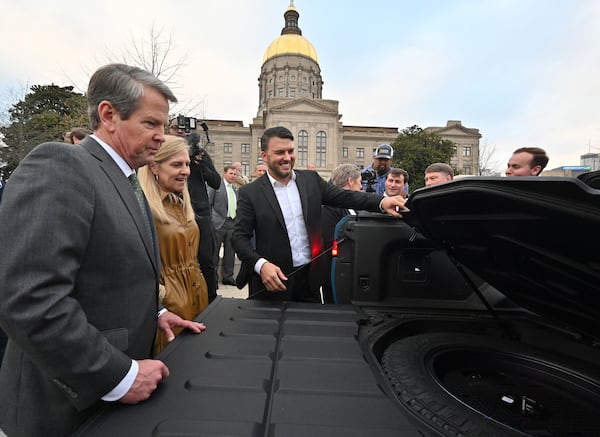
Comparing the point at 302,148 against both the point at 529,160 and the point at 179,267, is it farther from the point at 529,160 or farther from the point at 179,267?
the point at 179,267

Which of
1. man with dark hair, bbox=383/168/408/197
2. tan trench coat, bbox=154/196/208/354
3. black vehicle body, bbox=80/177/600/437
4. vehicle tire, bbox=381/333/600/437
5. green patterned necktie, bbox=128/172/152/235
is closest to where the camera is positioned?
black vehicle body, bbox=80/177/600/437

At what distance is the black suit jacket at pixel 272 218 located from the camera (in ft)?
8.18

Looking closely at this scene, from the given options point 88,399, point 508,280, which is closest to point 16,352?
point 88,399

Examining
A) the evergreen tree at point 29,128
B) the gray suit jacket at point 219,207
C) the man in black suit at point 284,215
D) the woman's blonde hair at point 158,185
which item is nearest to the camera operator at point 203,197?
the man in black suit at point 284,215

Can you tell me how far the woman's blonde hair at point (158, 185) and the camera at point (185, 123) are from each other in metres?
1.58

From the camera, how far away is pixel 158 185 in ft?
7.49

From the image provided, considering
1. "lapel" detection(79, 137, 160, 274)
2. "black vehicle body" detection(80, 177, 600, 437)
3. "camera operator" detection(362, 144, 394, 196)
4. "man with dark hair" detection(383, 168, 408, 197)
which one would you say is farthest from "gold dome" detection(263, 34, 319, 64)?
"lapel" detection(79, 137, 160, 274)

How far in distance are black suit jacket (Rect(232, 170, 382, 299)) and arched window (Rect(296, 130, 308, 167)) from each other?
161ft

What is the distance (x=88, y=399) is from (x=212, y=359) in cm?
37

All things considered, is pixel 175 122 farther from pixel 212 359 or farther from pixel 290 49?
pixel 290 49

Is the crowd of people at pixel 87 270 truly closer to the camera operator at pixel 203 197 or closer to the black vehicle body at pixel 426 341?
the black vehicle body at pixel 426 341

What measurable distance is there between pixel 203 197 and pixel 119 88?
285cm

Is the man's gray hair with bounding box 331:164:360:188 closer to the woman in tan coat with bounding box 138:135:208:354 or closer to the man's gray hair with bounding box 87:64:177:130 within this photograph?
the woman in tan coat with bounding box 138:135:208:354

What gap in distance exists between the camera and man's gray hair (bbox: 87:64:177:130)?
115 centimetres
